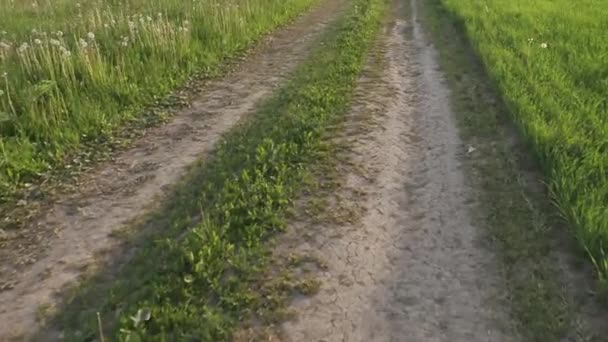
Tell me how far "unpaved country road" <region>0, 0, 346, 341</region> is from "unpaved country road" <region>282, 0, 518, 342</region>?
5.73 ft

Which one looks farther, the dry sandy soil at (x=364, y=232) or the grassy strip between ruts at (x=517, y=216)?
the dry sandy soil at (x=364, y=232)

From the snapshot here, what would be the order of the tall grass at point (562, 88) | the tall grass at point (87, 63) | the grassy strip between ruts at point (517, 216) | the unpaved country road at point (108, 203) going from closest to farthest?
1. the grassy strip between ruts at point (517, 216)
2. the unpaved country road at point (108, 203)
3. the tall grass at point (562, 88)
4. the tall grass at point (87, 63)

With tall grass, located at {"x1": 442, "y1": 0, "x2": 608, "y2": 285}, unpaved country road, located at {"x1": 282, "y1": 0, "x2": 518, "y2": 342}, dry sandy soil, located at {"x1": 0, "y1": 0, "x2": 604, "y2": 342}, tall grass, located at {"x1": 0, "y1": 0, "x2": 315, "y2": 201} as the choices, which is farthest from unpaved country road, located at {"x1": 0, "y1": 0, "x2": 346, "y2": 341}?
tall grass, located at {"x1": 442, "y1": 0, "x2": 608, "y2": 285}

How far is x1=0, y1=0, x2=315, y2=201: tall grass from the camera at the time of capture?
584cm

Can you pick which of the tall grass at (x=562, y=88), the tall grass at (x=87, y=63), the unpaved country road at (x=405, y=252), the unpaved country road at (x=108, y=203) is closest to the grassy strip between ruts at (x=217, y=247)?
the unpaved country road at (x=108, y=203)

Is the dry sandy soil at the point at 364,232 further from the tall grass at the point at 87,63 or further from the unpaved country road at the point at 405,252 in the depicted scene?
the tall grass at the point at 87,63

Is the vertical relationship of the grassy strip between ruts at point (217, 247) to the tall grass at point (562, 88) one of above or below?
below

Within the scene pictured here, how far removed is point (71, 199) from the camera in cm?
490

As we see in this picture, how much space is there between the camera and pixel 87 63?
23.5 ft

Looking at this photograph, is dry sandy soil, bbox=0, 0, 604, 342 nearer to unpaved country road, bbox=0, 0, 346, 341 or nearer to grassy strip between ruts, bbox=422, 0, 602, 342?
unpaved country road, bbox=0, 0, 346, 341

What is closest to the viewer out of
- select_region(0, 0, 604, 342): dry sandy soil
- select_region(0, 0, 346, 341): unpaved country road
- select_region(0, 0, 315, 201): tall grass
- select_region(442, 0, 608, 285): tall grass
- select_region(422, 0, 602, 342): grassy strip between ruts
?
select_region(422, 0, 602, 342): grassy strip between ruts

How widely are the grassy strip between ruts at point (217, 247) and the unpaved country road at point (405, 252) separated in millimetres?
413

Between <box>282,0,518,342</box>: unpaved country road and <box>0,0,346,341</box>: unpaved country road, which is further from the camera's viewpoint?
<box>0,0,346,341</box>: unpaved country road

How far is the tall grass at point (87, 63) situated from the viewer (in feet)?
19.1
